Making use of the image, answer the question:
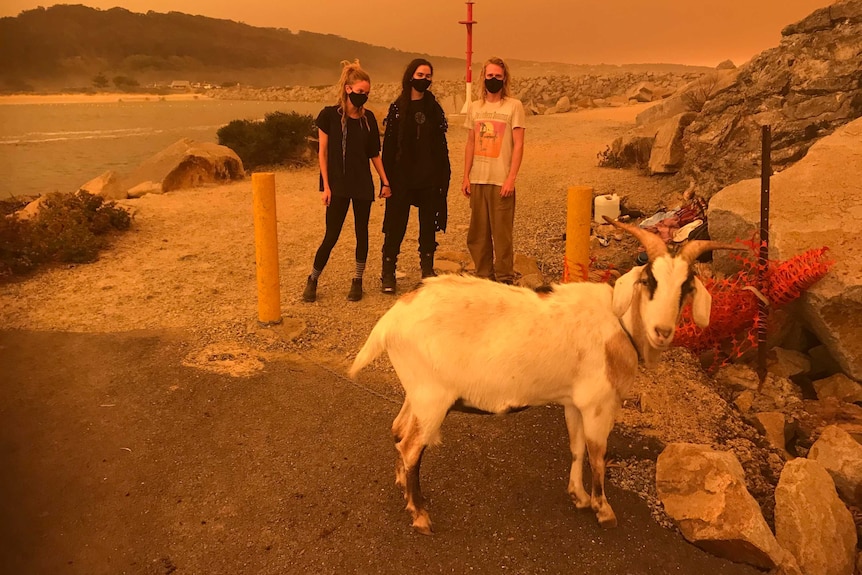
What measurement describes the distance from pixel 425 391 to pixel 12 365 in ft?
13.0

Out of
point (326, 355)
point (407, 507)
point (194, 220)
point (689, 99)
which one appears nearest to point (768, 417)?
point (407, 507)

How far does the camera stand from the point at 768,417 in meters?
4.20

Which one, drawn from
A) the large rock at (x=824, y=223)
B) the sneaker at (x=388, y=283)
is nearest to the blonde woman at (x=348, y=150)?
the sneaker at (x=388, y=283)

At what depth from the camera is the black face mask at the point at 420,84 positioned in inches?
215

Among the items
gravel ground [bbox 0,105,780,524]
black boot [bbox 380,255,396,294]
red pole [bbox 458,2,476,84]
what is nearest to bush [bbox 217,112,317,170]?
gravel ground [bbox 0,105,780,524]

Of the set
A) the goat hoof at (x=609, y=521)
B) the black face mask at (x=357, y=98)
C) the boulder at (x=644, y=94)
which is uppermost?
the boulder at (x=644, y=94)

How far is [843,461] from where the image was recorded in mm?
3598

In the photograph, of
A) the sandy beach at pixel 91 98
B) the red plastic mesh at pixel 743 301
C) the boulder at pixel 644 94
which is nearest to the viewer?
the sandy beach at pixel 91 98

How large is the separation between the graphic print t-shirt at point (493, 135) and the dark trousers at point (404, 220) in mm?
568

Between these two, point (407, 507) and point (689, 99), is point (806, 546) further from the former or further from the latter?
point (689, 99)

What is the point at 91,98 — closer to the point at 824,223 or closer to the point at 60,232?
the point at 60,232

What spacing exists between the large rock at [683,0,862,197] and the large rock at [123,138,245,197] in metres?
9.32

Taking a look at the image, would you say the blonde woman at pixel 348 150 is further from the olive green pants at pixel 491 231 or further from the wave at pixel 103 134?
the wave at pixel 103 134

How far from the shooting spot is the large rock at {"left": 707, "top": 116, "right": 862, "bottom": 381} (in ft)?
15.0
